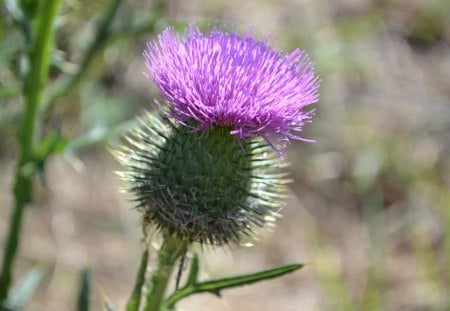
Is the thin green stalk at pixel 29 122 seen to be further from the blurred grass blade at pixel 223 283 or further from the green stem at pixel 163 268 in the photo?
the blurred grass blade at pixel 223 283

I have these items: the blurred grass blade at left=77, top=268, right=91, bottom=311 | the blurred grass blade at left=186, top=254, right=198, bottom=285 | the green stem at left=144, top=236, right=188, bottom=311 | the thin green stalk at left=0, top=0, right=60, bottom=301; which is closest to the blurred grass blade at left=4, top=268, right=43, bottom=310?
the thin green stalk at left=0, top=0, right=60, bottom=301

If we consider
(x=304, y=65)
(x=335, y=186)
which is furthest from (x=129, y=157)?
(x=335, y=186)

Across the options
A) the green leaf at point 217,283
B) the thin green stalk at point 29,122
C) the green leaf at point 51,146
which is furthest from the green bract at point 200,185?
the thin green stalk at point 29,122

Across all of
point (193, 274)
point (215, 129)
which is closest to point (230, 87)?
point (215, 129)

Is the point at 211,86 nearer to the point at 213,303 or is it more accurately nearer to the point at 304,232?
the point at 213,303

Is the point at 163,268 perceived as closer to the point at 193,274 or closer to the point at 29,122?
the point at 193,274

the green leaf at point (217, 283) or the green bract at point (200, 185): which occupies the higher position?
the green bract at point (200, 185)
